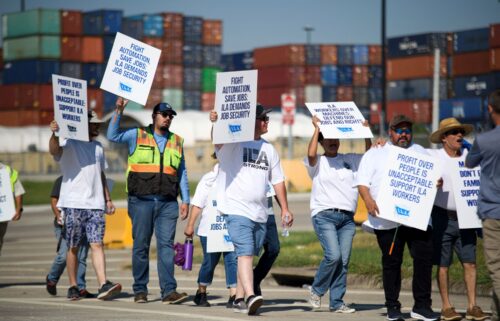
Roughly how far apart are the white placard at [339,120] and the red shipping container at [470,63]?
5701 centimetres

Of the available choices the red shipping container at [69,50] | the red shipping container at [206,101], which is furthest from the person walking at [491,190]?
the red shipping container at [206,101]

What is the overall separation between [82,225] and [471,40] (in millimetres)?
60111

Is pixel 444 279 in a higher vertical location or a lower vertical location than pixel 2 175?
lower

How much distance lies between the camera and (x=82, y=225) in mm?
13016

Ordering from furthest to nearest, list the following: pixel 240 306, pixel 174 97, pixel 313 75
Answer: pixel 313 75, pixel 174 97, pixel 240 306

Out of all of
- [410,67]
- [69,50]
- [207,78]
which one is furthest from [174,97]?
[410,67]

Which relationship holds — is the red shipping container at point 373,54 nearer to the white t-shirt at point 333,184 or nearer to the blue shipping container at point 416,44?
the blue shipping container at point 416,44

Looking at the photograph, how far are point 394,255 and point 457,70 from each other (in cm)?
6160

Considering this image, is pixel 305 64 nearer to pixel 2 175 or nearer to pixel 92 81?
pixel 92 81

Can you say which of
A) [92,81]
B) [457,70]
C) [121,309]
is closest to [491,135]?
[121,309]

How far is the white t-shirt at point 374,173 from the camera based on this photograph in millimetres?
10883

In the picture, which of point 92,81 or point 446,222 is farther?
point 92,81

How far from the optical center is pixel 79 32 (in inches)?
3595

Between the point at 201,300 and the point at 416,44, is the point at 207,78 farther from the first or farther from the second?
the point at 201,300
